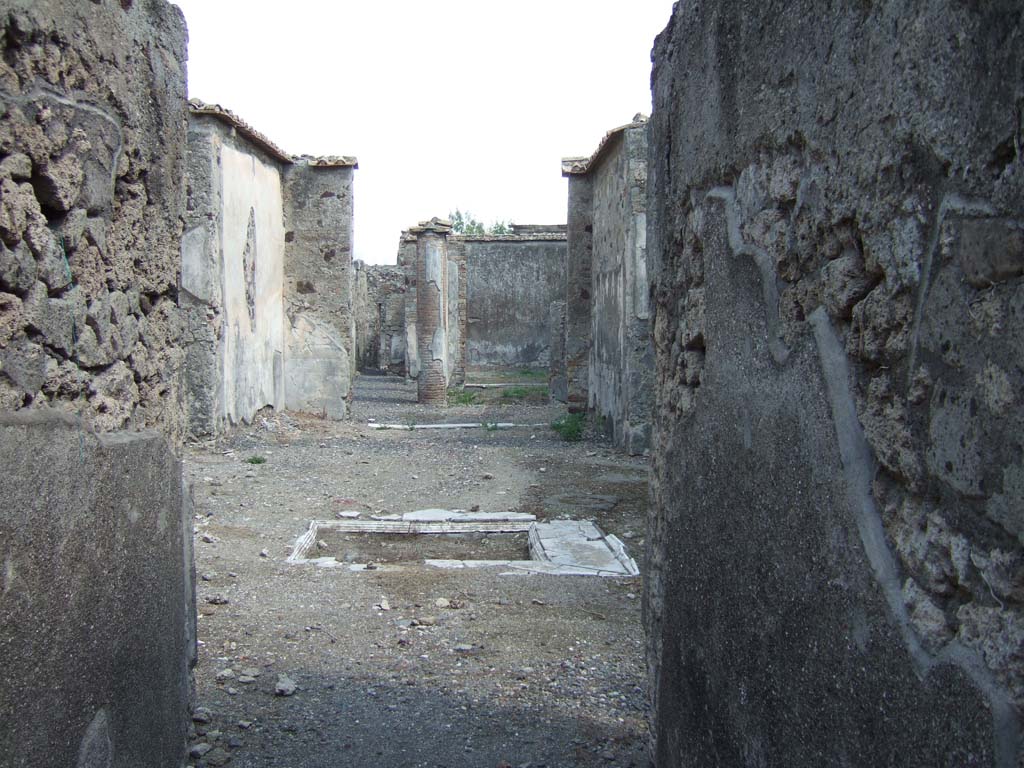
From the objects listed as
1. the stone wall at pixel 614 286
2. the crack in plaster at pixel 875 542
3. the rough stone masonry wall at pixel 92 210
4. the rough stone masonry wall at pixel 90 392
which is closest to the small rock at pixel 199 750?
the rough stone masonry wall at pixel 90 392

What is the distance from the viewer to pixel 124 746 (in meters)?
2.34

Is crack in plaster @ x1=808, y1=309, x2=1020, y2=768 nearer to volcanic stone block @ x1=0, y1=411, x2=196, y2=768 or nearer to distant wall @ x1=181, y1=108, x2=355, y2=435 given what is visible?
volcanic stone block @ x1=0, y1=411, x2=196, y2=768

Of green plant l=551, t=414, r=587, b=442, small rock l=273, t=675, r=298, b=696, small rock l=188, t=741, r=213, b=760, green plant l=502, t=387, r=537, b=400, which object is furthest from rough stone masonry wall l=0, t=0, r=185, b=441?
green plant l=502, t=387, r=537, b=400

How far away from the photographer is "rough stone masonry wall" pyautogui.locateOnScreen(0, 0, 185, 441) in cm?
198

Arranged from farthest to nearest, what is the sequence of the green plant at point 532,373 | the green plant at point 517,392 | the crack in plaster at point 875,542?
the green plant at point 532,373 < the green plant at point 517,392 < the crack in plaster at point 875,542

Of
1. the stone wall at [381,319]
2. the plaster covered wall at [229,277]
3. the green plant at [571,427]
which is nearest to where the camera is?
the plaster covered wall at [229,277]

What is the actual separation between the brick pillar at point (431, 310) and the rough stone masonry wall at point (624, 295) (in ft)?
18.3

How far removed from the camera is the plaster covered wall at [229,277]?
9258mm

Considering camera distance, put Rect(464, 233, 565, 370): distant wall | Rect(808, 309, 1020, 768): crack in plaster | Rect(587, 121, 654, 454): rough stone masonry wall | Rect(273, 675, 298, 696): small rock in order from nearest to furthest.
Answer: Rect(808, 309, 1020, 768): crack in plaster → Rect(273, 675, 298, 696): small rock → Rect(587, 121, 654, 454): rough stone masonry wall → Rect(464, 233, 565, 370): distant wall

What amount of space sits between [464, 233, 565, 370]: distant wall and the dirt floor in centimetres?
1802

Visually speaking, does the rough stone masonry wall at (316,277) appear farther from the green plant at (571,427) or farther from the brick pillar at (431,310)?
the brick pillar at (431,310)

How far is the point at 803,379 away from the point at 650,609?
1.29 metres

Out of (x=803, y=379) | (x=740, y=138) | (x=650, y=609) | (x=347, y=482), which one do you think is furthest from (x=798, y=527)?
(x=347, y=482)

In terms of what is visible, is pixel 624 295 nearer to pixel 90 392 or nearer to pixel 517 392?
pixel 90 392
